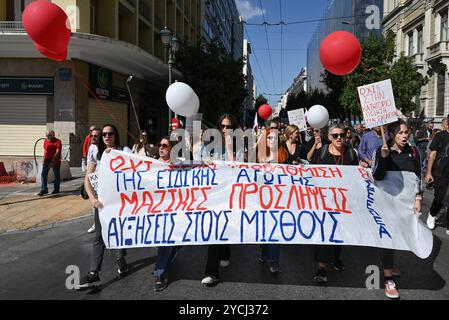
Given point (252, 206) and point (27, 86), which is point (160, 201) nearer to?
point (252, 206)

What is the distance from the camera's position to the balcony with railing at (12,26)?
14444mm

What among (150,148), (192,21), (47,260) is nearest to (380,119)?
(150,148)

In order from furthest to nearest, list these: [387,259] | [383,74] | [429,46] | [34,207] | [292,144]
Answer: [429,46]
[383,74]
[34,207]
[292,144]
[387,259]

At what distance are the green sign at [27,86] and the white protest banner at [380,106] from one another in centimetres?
1410

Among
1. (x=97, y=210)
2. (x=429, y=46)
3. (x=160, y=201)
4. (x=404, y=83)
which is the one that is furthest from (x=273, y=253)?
(x=429, y=46)

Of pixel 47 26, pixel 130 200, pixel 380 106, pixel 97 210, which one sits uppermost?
pixel 47 26

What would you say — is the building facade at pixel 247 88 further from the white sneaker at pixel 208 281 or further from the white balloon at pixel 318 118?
the white sneaker at pixel 208 281

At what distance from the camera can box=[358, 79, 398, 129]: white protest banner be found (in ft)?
14.8

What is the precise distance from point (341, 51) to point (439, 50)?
28.8 m

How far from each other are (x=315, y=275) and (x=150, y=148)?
321cm

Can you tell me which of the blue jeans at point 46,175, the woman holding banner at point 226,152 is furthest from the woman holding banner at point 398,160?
the blue jeans at point 46,175

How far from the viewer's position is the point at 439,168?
6727 mm

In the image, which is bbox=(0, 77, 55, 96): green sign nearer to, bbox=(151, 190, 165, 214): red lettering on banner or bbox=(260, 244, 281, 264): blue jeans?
bbox=(151, 190, 165, 214): red lettering on banner

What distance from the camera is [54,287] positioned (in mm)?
4312
